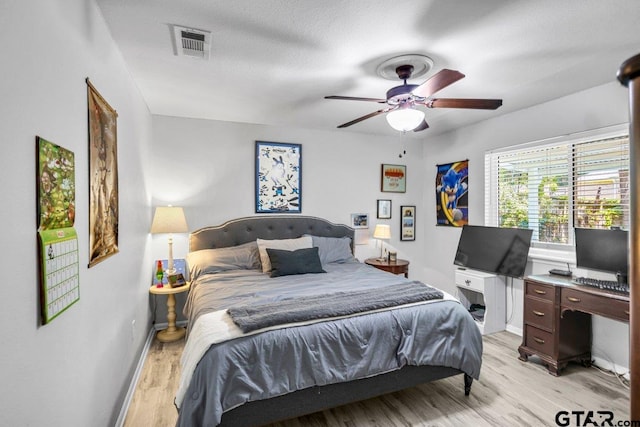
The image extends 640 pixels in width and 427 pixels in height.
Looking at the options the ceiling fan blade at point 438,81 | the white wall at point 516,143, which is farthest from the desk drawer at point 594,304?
the ceiling fan blade at point 438,81

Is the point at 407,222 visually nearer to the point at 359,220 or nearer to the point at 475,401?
the point at 359,220

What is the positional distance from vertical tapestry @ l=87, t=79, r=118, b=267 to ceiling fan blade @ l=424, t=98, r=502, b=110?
217cm

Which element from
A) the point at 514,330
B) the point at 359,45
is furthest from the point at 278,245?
the point at 514,330

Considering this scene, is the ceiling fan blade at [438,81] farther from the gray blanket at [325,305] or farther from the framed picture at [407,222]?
the framed picture at [407,222]

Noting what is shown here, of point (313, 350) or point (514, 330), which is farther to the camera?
point (514, 330)

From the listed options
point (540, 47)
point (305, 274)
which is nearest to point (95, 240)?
point (305, 274)

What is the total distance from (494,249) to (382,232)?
1.39m

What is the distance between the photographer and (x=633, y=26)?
6.49 ft

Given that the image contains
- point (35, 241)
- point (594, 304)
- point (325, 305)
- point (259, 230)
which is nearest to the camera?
point (35, 241)

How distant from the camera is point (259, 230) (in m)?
4.15

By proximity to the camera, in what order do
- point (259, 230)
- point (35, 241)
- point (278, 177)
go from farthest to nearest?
1. point (278, 177)
2. point (259, 230)
3. point (35, 241)

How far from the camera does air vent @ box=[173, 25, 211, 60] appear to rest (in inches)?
80.0

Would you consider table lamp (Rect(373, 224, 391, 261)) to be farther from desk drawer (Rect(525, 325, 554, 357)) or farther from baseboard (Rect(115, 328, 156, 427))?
baseboard (Rect(115, 328, 156, 427))

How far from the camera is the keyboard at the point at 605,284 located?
8.34 ft
